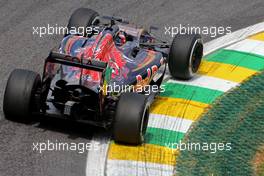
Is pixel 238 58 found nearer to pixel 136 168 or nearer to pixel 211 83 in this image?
pixel 211 83

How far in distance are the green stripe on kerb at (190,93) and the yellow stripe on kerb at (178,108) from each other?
0.57ft

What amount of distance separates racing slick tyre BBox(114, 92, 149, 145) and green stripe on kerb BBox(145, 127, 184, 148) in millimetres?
425

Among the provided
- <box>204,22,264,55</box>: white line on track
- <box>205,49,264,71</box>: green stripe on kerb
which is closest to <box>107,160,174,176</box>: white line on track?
<box>205,49,264,71</box>: green stripe on kerb

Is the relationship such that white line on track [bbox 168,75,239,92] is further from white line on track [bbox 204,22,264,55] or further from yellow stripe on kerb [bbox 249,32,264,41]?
yellow stripe on kerb [bbox 249,32,264,41]

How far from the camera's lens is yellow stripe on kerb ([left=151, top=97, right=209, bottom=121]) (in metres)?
12.0

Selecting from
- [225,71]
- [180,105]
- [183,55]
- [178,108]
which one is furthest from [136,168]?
[225,71]

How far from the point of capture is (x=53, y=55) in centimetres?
1117

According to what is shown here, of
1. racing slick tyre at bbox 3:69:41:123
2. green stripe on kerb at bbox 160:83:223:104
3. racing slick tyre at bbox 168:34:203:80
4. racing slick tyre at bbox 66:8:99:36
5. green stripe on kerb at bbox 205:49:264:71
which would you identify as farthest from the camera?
green stripe on kerb at bbox 205:49:264:71

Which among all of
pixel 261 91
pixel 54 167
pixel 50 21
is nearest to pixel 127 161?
pixel 54 167

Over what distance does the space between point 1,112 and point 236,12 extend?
22.4ft

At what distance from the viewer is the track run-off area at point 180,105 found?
10.6m

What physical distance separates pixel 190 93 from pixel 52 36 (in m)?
3.72

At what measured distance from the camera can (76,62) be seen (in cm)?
1112

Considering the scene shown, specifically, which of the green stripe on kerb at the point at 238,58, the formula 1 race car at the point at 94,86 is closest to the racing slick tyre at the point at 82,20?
the formula 1 race car at the point at 94,86
